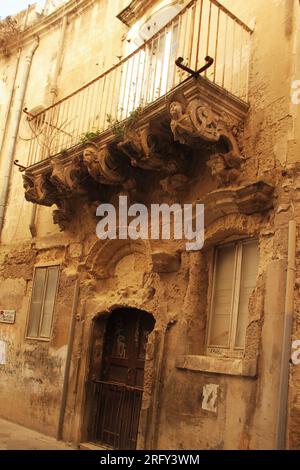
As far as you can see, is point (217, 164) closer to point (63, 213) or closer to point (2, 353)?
point (63, 213)

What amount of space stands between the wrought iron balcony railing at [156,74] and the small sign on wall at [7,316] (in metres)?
2.82

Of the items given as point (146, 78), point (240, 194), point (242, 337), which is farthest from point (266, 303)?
point (146, 78)

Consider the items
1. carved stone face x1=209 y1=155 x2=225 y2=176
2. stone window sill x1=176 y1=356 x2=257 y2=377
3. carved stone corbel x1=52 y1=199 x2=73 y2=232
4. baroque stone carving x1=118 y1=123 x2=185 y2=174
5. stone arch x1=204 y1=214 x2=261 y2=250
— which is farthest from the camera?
carved stone corbel x1=52 y1=199 x2=73 y2=232

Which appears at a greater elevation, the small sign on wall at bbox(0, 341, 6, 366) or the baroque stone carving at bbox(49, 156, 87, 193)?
the baroque stone carving at bbox(49, 156, 87, 193)

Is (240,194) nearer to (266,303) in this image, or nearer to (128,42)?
(266,303)

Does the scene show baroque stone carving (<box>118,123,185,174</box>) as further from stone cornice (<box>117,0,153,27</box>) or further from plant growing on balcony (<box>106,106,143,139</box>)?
stone cornice (<box>117,0,153,27</box>)

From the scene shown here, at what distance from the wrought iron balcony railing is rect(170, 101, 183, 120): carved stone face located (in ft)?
1.88

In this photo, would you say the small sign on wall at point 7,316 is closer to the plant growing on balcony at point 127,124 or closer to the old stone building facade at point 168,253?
the old stone building facade at point 168,253

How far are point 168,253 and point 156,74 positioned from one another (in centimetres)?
311

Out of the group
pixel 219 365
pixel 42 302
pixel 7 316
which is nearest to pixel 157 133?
pixel 219 365

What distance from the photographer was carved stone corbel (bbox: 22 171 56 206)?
28.0 feet

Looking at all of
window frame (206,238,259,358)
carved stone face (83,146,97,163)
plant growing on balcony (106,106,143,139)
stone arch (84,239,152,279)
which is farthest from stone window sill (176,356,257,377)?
carved stone face (83,146,97,163)

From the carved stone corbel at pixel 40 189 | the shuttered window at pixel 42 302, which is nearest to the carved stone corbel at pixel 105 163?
the carved stone corbel at pixel 40 189

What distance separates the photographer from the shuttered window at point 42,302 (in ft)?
28.7
